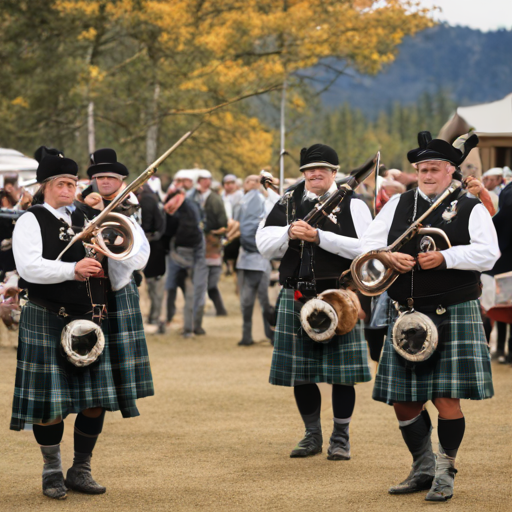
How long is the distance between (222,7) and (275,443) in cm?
1028

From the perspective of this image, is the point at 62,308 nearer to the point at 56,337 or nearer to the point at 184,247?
the point at 56,337

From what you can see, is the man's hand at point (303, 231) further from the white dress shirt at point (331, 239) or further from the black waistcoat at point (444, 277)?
the black waistcoat at point (444, 277)

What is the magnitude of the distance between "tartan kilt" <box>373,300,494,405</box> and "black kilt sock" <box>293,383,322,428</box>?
1055 mm

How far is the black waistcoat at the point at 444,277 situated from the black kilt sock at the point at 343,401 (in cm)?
111

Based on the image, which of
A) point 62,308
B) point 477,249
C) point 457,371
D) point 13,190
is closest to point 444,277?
point 477,249

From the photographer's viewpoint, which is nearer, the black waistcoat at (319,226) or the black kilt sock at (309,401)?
the black waistcoat at (319,226)

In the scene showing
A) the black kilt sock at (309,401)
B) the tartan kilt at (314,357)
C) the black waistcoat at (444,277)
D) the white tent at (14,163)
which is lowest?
the black kilt sock at (309,401)

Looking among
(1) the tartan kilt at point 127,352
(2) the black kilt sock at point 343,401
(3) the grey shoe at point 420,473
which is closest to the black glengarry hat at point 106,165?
(1) the tartan kilt at point 127,352

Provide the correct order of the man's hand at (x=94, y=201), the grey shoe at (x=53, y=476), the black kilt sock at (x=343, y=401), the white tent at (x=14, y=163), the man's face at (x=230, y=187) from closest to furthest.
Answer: the grey shoe at (x=53, y=476) → the man's hand at (x=94, y=201) → the black kilt sock at (x=343, y=401) → the white tent at (x=14, y=163) → the man's face at (x=230, y=187)

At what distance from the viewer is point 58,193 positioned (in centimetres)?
454

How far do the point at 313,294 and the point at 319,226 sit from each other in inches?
15.5

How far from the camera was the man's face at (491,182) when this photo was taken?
9844 millimetres

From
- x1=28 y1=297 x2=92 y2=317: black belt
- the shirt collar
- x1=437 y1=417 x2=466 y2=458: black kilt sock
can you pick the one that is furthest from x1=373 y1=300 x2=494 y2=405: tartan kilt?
the shirt collar

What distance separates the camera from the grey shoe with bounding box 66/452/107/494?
4613mm
